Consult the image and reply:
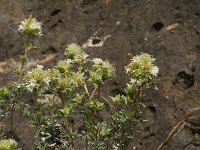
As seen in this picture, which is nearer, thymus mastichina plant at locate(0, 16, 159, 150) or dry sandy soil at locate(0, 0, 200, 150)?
thymus mastichina plant at locate(0, 16, 159, 150)

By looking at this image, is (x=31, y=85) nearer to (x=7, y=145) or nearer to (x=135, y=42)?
(x=7, y=145)

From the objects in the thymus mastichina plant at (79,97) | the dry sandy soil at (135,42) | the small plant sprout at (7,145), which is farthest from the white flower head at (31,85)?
the dry sandy soil at (135,42)

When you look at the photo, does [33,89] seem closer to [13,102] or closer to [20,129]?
[13,102]

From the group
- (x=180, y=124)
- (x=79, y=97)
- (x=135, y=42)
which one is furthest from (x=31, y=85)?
(x=135, y=42)

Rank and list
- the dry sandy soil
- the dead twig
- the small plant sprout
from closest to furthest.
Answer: the small plant sprout, the dead twig, the dry sandy soil

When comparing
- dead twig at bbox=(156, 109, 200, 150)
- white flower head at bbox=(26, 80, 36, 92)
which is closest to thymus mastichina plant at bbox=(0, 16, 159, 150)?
white flower head at bbox=(26, 80, 36, 92)

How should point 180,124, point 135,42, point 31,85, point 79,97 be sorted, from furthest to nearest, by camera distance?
point 135,42, point 180,124, point 79,97, point 31,85

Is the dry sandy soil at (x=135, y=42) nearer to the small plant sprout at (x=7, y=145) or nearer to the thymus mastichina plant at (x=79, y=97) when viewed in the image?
the thymus mastichina plant at (x=79, y=97)

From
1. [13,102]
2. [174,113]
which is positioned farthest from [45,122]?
[174,113]

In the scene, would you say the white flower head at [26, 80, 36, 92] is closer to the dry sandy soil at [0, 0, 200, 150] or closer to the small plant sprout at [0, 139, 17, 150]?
the small plant sprout at [0, 139, 17, 150]
